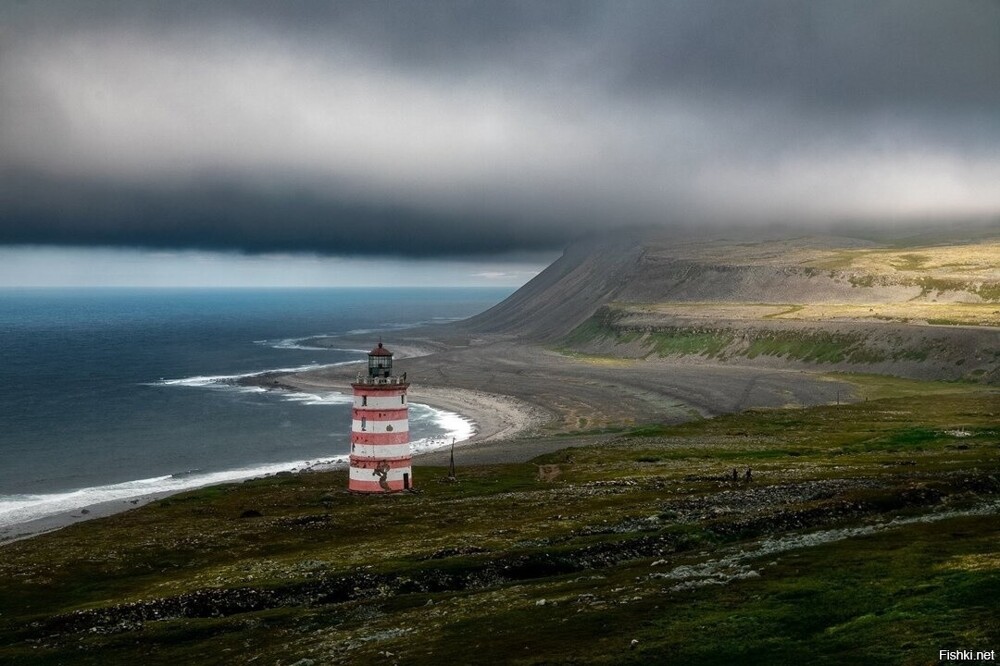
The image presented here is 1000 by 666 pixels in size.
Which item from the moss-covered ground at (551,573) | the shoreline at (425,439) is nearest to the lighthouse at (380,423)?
the moss-covered ground at (551,573)

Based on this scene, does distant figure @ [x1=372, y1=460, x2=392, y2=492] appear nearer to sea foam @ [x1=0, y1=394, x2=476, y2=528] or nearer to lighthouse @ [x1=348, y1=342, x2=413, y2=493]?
lighthouse @ [x1=348, y1=342, x2=413, y2=493]

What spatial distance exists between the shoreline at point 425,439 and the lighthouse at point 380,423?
3121cm

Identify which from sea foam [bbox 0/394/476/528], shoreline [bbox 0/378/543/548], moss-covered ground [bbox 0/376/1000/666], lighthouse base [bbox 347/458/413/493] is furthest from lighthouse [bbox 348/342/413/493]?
Result: sea foam [bbox 0/394/476/528]

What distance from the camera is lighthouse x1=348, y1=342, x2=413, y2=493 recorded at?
60.6 m

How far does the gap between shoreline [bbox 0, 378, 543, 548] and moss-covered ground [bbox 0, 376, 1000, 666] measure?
15.9 metres

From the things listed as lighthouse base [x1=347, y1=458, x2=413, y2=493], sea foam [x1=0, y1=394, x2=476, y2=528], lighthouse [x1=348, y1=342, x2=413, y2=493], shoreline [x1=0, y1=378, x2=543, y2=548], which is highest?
lighthouse [x1=348, y1=342, x2=413, y2=493]

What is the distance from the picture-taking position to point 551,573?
136 ft

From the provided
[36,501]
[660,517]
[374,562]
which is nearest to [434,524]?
[374,562]

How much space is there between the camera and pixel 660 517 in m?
49.2

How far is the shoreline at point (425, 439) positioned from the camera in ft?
276

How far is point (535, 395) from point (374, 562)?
130162 mm

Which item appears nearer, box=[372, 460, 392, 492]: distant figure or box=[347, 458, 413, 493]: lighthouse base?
box=[372, 460, 392, 492]: distant figure

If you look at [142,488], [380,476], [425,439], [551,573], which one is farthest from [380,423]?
[425,439]

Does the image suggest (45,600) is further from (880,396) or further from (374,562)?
(880,396)
